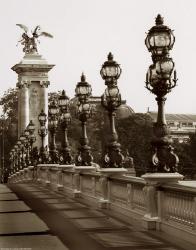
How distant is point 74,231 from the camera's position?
55.4 ft

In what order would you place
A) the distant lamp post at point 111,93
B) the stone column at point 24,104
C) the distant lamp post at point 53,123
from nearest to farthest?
the distant lamp post at point 111,93
the distant lamp post at point 53,123
the stone column at point 24,104

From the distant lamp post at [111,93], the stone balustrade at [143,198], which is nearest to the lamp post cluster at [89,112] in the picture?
the distant lamp post at [111,93]

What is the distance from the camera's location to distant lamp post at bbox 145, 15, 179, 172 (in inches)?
659

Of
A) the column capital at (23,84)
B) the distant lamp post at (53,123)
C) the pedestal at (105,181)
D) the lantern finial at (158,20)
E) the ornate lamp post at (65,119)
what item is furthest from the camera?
the column capital at (23,84)

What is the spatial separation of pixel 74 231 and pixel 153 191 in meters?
2.17

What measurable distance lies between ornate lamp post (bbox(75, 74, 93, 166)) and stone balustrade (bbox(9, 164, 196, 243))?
1.72ft

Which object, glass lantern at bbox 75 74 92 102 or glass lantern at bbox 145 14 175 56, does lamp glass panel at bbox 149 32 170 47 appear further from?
glass lantern at bbox 75 74 92 102

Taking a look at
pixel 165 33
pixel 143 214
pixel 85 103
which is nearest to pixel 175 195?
pixel 143 214

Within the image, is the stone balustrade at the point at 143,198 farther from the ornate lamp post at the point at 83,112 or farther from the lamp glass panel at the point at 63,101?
the lamp glass panel at the point at 63,101

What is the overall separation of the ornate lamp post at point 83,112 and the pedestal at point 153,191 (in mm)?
12093

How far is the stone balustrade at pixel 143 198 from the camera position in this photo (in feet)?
47.2

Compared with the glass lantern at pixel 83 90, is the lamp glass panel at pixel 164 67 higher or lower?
lower

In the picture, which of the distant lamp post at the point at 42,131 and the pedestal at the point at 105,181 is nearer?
the pedestal at the point at 105,181

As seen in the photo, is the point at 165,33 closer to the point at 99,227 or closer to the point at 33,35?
the point at 99,227
